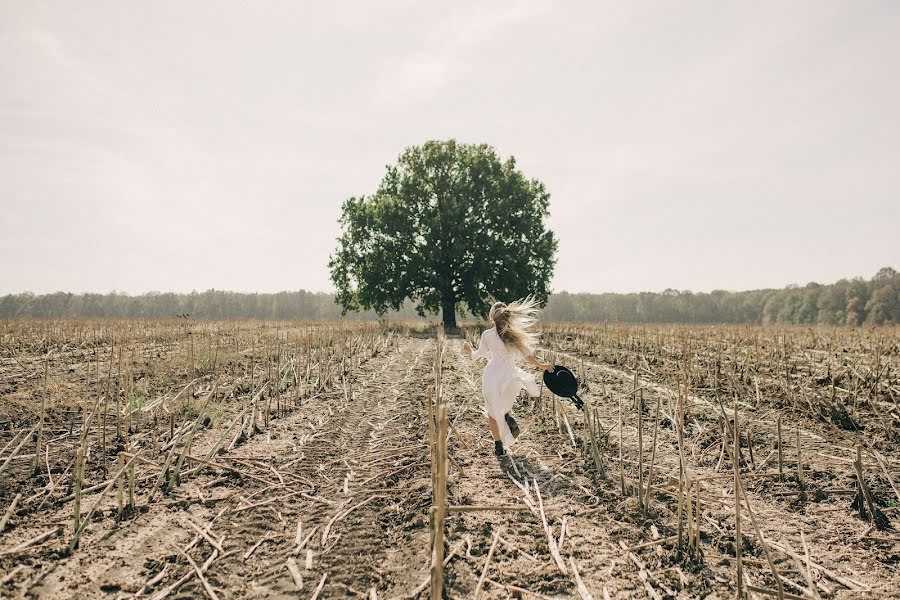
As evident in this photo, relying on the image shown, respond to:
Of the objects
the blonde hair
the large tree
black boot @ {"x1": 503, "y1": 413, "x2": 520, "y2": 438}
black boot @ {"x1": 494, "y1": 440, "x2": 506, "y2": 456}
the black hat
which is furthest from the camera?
the large tree

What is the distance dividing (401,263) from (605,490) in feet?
78.1

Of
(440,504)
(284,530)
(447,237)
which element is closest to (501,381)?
(284,530)

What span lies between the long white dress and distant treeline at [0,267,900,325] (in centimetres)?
7996

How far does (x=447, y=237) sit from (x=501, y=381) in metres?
22.6

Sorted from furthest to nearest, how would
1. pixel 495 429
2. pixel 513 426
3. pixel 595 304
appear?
pixel 595 304 → pixel 513 426 → pixel 495 429

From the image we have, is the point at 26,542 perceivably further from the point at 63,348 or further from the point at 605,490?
the point at 63,348

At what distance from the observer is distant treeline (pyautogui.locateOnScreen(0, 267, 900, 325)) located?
80938 mm

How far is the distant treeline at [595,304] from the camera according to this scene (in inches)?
3187

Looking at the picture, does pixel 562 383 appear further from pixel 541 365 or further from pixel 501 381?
pixel 501 381

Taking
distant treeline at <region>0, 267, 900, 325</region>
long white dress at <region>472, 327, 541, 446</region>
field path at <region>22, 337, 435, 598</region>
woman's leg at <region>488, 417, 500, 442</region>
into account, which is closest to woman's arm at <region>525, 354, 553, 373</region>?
long white dress at <region>472, 327, 541, 446</region>

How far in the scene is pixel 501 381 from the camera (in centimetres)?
543

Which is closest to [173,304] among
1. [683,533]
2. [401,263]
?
[401,263]

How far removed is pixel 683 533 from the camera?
3.28m

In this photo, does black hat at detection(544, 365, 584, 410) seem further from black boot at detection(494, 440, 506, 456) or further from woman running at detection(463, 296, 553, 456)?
black boot at detection(494, 440, 506, 456)
